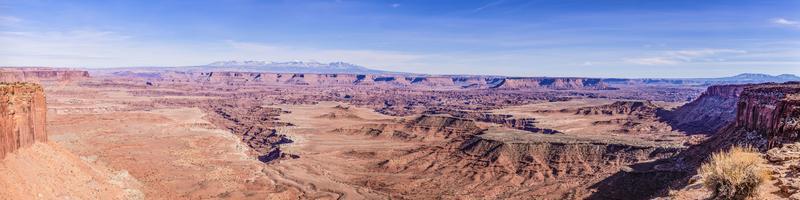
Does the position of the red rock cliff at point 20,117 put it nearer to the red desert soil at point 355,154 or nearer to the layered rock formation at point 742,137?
the red desert soil at point 355,154

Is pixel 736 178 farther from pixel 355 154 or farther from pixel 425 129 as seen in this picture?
pixel 425 129

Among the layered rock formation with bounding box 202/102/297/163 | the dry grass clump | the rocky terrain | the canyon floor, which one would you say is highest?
the dry grass clump

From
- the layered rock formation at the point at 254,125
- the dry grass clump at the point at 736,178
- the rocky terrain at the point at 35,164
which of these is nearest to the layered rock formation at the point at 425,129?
the layered rock formation at the point at 254,125

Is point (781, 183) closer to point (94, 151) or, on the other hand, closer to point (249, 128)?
point (94, 151)

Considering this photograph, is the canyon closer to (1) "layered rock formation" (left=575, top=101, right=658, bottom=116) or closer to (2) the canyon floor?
(2) the canyon floor

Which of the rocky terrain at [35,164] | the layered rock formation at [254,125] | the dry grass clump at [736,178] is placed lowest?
the layered rock formation at [254,125]

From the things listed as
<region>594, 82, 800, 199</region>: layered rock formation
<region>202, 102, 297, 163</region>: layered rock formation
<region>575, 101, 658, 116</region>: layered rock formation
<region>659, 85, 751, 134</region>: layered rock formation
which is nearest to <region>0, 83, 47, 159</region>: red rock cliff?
<region>202, 102, 297, 163</region>: layered rock formation
